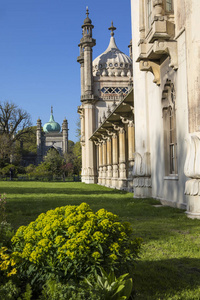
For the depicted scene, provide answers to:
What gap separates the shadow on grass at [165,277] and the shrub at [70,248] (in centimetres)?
48

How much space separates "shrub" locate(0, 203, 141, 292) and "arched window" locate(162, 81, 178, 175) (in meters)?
8.57

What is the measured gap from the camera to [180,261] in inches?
205

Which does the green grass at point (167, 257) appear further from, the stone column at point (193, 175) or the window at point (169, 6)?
the window at point (169, 6)

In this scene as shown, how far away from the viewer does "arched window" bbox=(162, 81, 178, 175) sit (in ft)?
40.1

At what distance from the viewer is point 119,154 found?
94.7 feet

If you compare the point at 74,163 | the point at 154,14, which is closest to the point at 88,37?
the point at 74,163

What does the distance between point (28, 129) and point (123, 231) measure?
211ft

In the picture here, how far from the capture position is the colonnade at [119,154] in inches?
920

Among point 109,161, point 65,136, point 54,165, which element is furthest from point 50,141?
point 109,161

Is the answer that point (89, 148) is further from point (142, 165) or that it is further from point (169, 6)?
point (169, 6)

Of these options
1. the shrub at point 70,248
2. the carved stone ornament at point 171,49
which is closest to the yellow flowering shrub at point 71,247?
the shrub at point 70,248

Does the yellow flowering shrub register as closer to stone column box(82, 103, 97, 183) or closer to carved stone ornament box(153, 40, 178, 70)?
carved stone ornament box(153, 40, 178, 70)

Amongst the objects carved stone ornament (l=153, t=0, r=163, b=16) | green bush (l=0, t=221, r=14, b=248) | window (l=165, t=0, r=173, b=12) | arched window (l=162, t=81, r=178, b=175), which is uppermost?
window (l=165, t=0, r=173, b=12)

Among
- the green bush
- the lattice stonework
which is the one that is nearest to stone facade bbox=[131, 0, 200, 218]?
the green bush
